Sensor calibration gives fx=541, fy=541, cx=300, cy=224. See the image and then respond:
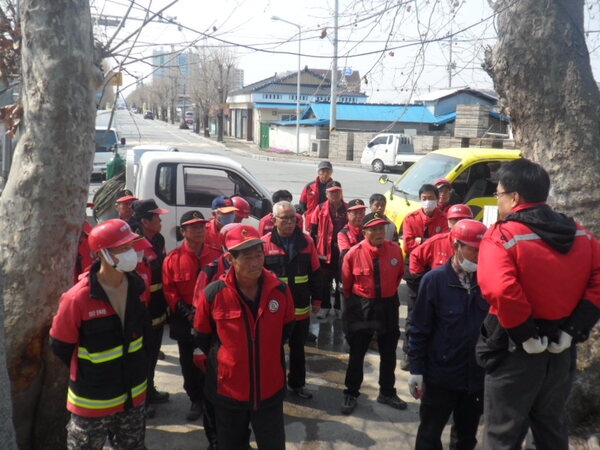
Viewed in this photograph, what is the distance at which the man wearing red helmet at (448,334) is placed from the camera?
3.43 m

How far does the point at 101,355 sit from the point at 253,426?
3.29 feet

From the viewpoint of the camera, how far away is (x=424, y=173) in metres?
8.69

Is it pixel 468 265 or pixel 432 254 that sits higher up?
pixel 468 265

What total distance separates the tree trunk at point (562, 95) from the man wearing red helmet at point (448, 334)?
1.14m

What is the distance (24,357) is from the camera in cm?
364

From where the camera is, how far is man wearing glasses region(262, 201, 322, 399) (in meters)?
4.95

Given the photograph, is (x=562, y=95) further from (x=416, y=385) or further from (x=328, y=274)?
(x=328, y=274)

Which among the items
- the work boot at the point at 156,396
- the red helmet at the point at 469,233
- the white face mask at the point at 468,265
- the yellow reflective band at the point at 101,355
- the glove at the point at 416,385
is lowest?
the work boot at the point at 156,396

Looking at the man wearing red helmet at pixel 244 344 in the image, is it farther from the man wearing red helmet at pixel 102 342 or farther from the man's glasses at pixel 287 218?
the man's glasses at pixel 287 218

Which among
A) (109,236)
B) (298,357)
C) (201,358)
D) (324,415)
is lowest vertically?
(324,415)

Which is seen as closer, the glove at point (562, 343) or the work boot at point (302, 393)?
the glove at point (562, 343)

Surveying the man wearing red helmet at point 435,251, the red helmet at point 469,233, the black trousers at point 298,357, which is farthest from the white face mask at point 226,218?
the red helmet at point 469,233

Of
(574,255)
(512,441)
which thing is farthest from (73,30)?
(512,441)

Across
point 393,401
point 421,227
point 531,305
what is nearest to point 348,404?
point 393,401
